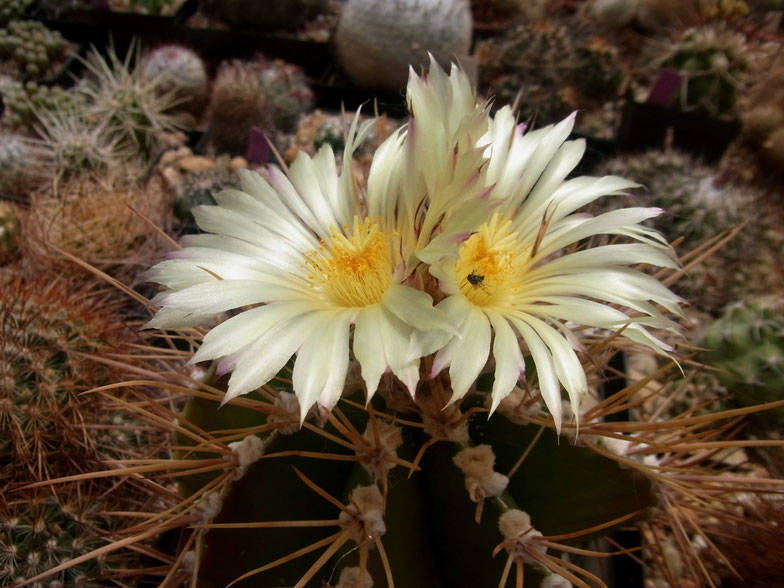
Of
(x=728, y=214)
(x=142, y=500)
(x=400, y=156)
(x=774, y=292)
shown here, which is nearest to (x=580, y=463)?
(x=400, y=156)

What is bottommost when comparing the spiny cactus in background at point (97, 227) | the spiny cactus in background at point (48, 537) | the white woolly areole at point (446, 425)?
the spiny cactus in background at point (48, 537)

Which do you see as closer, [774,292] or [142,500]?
[142,500]

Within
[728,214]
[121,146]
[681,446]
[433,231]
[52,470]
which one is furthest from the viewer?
[121,146]

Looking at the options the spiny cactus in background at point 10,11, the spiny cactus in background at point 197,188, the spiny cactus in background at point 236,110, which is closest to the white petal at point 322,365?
the spiny cactus in background at point 197,188

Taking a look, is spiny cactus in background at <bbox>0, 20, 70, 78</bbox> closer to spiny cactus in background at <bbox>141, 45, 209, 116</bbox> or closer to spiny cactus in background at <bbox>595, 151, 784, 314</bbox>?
spiny cactus in background at <bbox>141, 45, 209, 116</bbox>

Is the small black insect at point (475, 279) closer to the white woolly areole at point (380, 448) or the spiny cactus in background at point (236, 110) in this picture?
the white woolly areole at point (380, 448)

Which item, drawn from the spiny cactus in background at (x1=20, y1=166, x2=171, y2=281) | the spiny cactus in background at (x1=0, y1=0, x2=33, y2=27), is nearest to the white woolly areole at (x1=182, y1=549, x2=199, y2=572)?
the spiny cactus in background at (x1=20, y1=166, x2=171, y2=281)

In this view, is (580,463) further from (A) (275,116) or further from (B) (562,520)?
(A) (275,116)
